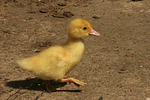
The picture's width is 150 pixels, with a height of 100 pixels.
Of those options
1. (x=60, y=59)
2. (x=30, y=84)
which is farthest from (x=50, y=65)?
(x=30, y=84)

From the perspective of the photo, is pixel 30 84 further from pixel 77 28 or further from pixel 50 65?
pixel 77 28

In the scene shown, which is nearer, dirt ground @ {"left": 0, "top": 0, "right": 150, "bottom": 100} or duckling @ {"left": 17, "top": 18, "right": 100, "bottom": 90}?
duckling @ {"left": 17, "top": 18, "right": 100, "bottom": 90}

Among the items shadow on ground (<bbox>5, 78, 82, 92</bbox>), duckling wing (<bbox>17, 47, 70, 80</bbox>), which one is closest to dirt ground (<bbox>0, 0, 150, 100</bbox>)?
shadow on ground (<bbox>5, 78, 82, 92</bbox>)

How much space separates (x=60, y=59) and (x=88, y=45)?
6.35ft

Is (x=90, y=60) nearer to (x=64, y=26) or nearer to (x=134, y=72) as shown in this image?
(x=134, y=72)

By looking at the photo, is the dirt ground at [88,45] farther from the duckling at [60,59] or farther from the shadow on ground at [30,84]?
the duckling at [60,59]

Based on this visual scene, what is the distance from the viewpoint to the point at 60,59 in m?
3.52

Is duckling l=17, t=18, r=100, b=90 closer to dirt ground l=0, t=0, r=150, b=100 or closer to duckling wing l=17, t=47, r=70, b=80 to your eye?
duckling wing l=17, t=47, r=70, b=80

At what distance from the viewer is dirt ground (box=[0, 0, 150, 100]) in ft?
12.1

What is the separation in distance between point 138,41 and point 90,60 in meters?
1.45

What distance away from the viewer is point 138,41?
541 centimetres

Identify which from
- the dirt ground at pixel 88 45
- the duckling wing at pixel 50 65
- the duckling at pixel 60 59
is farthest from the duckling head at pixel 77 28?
the dirt ground at pixel 88 45

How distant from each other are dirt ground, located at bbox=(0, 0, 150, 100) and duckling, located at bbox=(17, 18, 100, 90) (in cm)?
34

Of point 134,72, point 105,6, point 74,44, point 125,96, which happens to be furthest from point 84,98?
point 105,6
